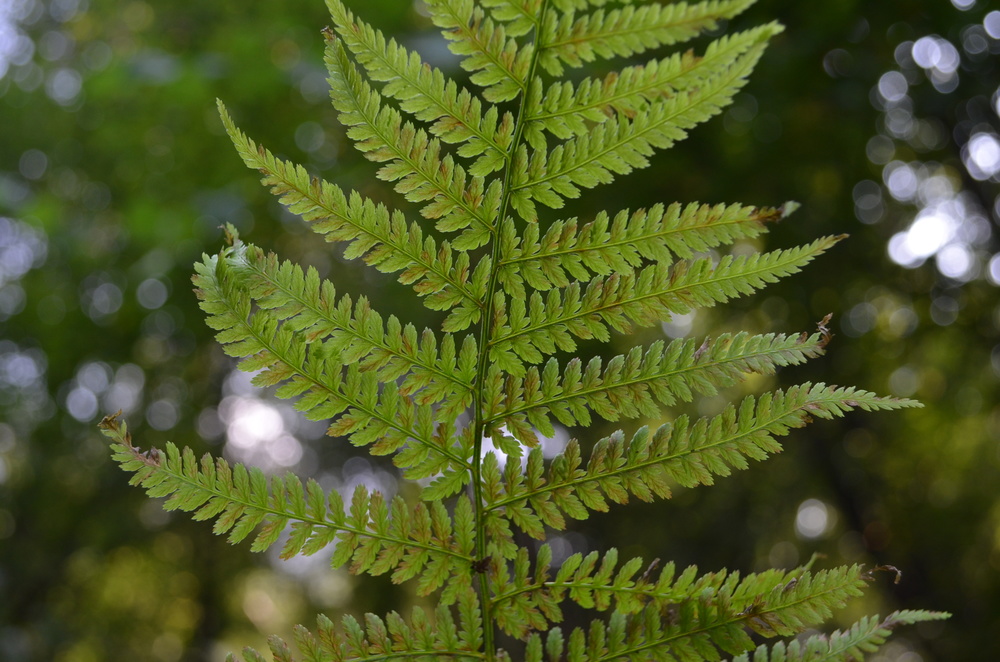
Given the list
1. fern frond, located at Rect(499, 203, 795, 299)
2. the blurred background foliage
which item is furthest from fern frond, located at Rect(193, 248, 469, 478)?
the blurred background foliage

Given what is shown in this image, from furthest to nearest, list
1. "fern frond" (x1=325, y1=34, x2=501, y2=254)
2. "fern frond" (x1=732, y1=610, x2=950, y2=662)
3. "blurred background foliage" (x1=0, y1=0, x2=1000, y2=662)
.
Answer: "blurred background foliage" (x1=0, y1=0, x2=1000, y2=662) → "fern frond" (x1=325, y1=34, x2=501, y2=254) → "fern frond" (x1=732, y1=610, x2=950, y2=662)

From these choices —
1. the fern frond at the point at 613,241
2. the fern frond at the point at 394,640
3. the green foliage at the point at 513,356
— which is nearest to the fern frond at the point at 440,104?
the green foliage at the point at 513,356

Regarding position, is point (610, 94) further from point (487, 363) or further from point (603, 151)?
point (487, 363)

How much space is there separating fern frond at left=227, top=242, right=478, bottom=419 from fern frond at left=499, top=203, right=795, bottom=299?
5.1 inches

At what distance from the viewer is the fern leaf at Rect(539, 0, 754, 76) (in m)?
0.93

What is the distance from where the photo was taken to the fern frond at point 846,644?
0.88 m

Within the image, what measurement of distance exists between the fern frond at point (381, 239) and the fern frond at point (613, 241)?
6 centimetres

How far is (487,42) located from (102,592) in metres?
16.0

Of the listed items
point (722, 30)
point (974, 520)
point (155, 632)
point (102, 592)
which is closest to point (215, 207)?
point (722, 30)

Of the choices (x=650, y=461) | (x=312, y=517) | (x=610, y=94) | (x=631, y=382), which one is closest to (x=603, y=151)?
(x=610, y=94)

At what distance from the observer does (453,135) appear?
996mm

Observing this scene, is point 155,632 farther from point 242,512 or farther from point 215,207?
point 242,512

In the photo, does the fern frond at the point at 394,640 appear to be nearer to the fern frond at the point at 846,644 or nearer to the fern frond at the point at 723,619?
the fern frond at the point at 723,619

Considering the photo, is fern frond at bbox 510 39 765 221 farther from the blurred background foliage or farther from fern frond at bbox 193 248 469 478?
the blurred background foliage
